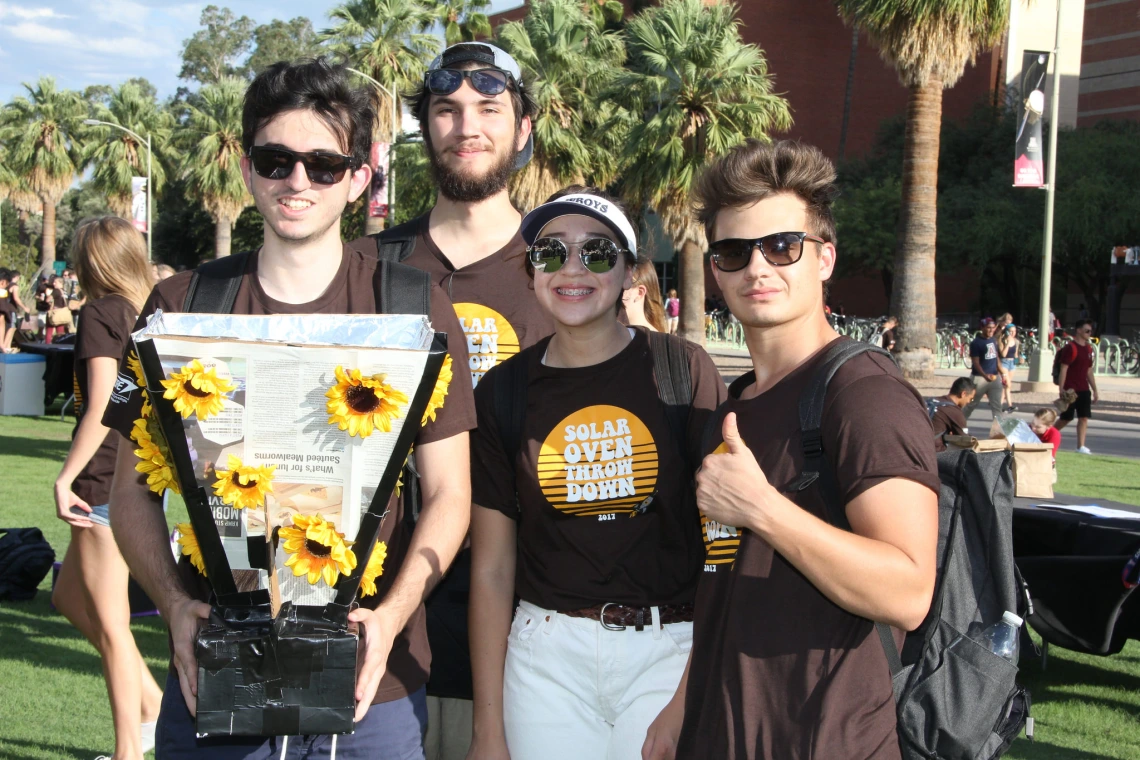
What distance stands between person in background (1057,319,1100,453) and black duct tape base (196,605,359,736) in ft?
49.6

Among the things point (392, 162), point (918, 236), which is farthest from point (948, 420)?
point (392, 162)

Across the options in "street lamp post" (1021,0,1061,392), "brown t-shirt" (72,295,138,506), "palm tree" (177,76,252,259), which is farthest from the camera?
"palm tree" (177,76,252,259)

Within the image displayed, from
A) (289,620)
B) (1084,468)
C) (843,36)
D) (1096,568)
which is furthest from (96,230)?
(843,36)

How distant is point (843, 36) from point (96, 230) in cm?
5166

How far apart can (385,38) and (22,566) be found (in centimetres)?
2900

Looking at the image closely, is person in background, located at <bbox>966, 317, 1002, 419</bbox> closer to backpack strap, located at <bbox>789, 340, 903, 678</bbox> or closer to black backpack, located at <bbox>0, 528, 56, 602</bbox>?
black backpack, located at <bbox>0, 528, 56, 602</bbox>

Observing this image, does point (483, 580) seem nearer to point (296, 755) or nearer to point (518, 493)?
point (518, 493)

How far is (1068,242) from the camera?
1506 inches

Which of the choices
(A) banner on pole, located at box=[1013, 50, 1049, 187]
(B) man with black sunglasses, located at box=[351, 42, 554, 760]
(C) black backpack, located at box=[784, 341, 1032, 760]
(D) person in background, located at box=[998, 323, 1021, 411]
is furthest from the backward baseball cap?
(A) banner on pole, located at box=[1013, 50, 1049, 187]

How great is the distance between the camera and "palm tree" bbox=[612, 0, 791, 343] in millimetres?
23422

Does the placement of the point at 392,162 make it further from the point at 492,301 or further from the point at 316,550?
the point at 316,550

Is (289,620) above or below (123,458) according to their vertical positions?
below

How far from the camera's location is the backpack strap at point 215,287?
235 cm

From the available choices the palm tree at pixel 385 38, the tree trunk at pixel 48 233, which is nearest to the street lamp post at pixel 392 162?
the palm tree at pixel 385 38
